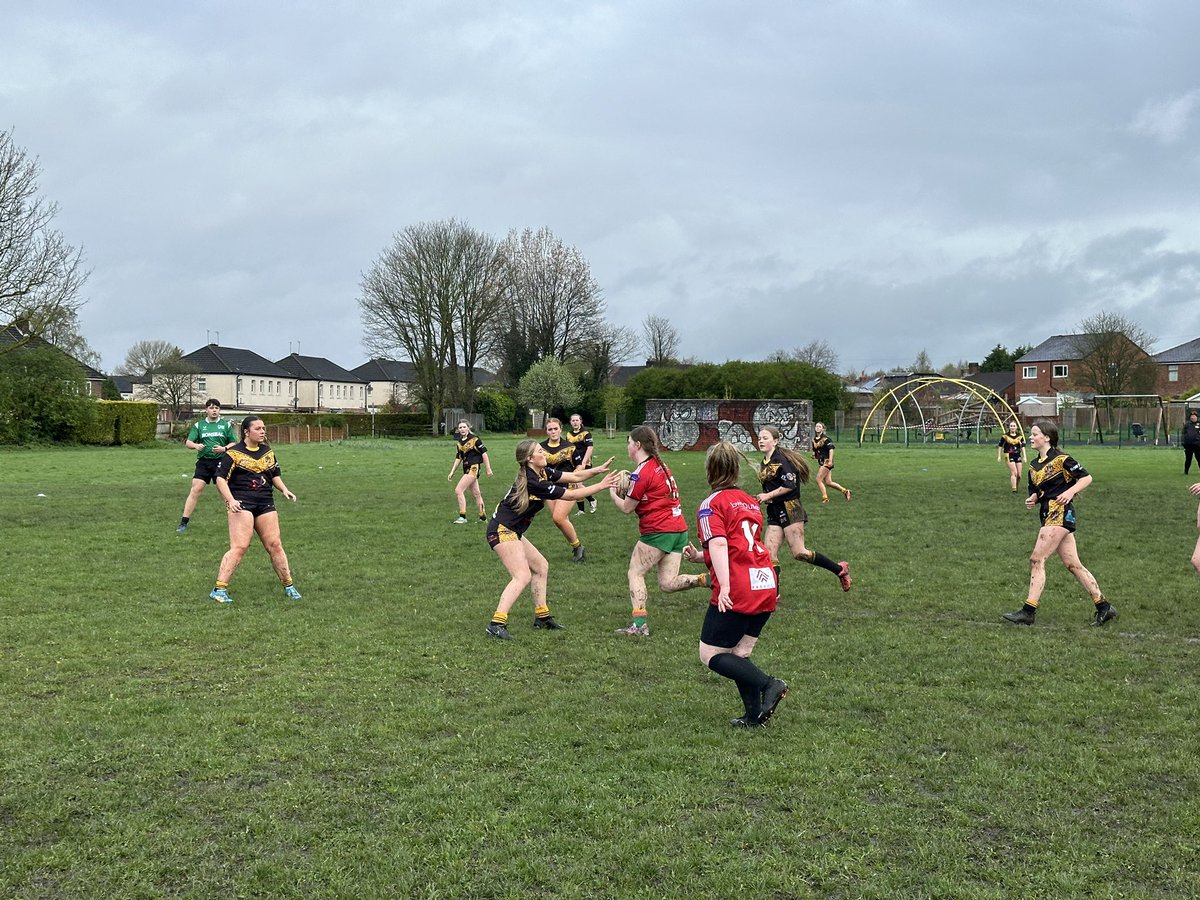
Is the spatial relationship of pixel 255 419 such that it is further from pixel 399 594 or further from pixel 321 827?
pixel 321 827

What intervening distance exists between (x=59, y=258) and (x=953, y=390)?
80687mm

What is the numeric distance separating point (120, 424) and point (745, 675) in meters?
48.4

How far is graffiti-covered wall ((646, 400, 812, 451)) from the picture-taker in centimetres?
4766

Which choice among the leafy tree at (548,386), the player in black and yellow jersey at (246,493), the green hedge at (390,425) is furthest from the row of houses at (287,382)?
the player in black and yellow jersey at (246,493)

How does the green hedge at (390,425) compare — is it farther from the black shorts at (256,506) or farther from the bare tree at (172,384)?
the black shorts at (256,506)

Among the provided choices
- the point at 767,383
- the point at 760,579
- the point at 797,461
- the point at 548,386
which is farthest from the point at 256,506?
the point at 548,386

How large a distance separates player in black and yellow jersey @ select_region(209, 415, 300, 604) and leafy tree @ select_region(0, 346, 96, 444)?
3818cm

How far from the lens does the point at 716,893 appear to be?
4016 mm

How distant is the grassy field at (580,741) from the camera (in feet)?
13.9

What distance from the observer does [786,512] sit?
1069 centimetres

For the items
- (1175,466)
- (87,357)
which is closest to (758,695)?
(1175,466)

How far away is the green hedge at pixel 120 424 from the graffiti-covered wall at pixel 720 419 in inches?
991

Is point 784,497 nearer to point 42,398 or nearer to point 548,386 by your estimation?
point 42,398

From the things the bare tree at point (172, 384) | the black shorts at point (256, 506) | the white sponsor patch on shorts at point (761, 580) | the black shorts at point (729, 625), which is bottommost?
the black shorts at point (729, 625)
